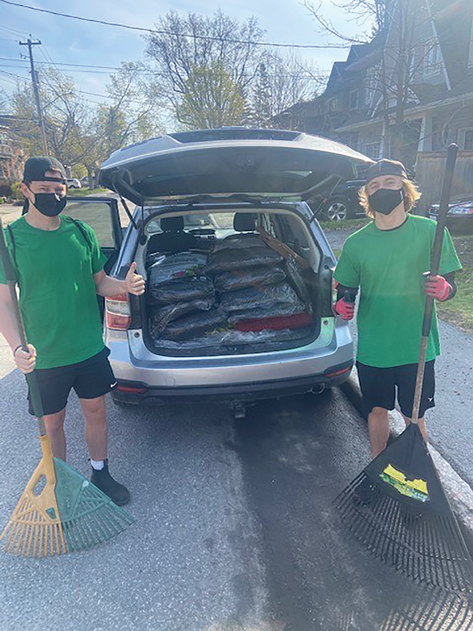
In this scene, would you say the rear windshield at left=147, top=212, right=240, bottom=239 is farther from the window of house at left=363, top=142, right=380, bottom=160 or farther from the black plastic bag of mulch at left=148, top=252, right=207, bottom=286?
the window of house at left=363, top=142, right=380, bottom=160

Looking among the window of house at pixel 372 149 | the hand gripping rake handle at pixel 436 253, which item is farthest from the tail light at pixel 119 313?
the window of house at pixel 372 149

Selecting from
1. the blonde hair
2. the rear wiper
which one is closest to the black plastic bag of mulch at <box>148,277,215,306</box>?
the rear wiper

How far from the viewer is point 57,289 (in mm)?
2152

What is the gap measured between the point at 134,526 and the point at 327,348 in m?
1.59

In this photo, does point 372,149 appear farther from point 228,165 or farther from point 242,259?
point 228,165

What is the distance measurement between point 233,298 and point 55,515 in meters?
2.02

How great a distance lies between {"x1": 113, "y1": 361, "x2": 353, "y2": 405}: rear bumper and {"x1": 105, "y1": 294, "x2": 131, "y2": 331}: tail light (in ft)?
1.17

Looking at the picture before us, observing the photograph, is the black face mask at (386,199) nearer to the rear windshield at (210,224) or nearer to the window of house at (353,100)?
the rear windshield at (210,224)

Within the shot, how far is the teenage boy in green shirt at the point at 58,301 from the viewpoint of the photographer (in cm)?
205

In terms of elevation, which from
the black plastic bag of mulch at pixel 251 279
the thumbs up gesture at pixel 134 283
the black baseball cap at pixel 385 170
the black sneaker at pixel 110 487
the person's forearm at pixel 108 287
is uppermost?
the black baseball cap at pixel 385 170

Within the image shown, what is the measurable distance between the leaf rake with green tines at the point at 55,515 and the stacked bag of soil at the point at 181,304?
1.20 meters

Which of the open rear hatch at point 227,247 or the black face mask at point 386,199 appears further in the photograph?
the open rear hatch at point 227,247

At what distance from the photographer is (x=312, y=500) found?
2479 mm

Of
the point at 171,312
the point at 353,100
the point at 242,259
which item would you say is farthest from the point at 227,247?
the point at 353,100
